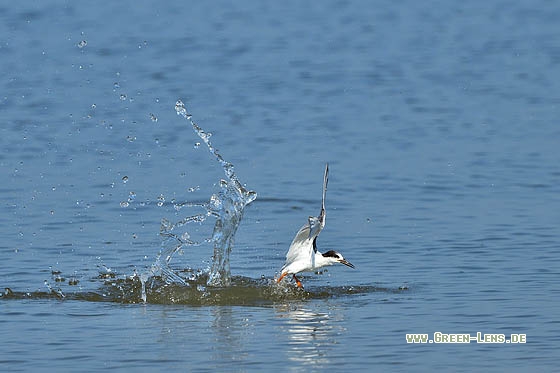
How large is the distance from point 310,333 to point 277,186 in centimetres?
687

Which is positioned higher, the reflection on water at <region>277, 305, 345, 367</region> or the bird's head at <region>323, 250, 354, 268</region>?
the bird's head at <region>323, 250, 354, 268</region>

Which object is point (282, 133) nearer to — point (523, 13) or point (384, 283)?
point (384, 283)

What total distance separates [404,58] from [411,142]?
9347 millimetres

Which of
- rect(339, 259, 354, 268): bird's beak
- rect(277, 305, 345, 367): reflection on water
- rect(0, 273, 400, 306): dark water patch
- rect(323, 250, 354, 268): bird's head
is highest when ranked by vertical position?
rect(323, 250, 354, 268): bird's head

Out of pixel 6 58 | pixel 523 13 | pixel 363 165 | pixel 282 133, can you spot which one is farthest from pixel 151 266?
pixel 523 13

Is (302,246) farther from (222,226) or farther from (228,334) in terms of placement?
(228,334)

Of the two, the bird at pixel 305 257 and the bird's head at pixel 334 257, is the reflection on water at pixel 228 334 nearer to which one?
the bird at pixel 305 257

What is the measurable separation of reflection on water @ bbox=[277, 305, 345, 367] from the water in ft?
0.11

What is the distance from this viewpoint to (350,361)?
33.8 feet

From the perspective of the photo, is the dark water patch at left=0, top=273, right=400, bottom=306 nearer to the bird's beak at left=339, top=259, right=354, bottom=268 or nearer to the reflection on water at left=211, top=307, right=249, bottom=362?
Result: the bird's beak at left=339, top=259, right=354, bottom=268

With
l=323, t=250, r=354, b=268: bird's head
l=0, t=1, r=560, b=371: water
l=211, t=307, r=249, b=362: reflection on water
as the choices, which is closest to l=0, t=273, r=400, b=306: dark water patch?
l=0, t=1, r=560, b=371: water

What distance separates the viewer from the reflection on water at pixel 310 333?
10.4 m

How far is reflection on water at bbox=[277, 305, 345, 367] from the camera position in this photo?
409 inches

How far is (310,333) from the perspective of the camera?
442 inches
